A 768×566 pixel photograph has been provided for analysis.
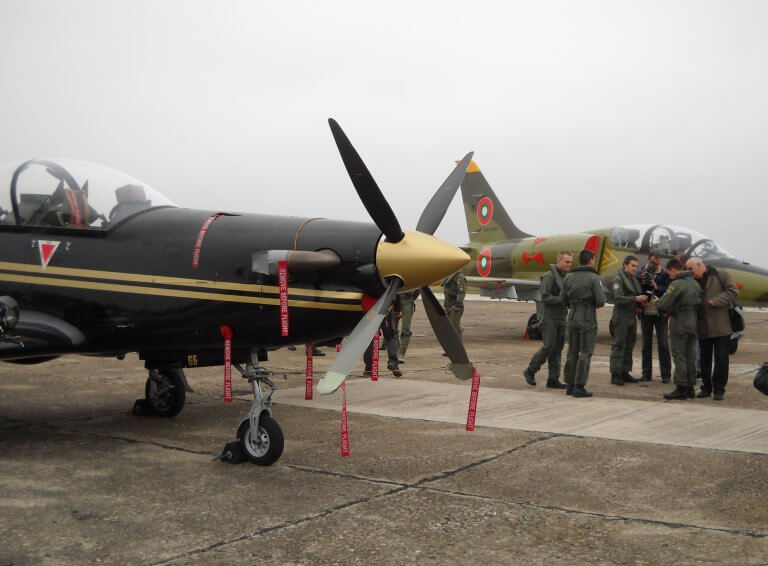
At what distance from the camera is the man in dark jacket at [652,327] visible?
34.9 feet

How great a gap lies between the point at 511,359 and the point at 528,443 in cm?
690

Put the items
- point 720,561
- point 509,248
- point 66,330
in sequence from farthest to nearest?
1. point 509,248
2. point 66,330
3. point 720,561

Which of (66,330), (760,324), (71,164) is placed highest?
(71,164)

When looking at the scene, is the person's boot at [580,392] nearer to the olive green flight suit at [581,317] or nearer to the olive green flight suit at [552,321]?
the olive green flight suit at [581,317]

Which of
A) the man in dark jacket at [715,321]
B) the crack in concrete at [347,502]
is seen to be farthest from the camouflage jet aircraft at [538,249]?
the crack in concrete at [347,502]

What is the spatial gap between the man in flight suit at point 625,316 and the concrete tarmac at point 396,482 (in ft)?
3.05

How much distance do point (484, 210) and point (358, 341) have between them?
17.2 m

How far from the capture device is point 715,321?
9055mm

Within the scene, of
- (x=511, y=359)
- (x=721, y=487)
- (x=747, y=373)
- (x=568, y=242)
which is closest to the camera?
(x=721, y=487)

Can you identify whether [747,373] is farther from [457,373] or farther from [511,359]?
[457,373]

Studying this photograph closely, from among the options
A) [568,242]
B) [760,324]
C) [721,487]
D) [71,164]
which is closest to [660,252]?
[568,242]

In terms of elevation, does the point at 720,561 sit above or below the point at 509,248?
below

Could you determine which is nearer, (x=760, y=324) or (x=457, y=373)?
(x=457, y=373)

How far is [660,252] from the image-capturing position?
616 inches
